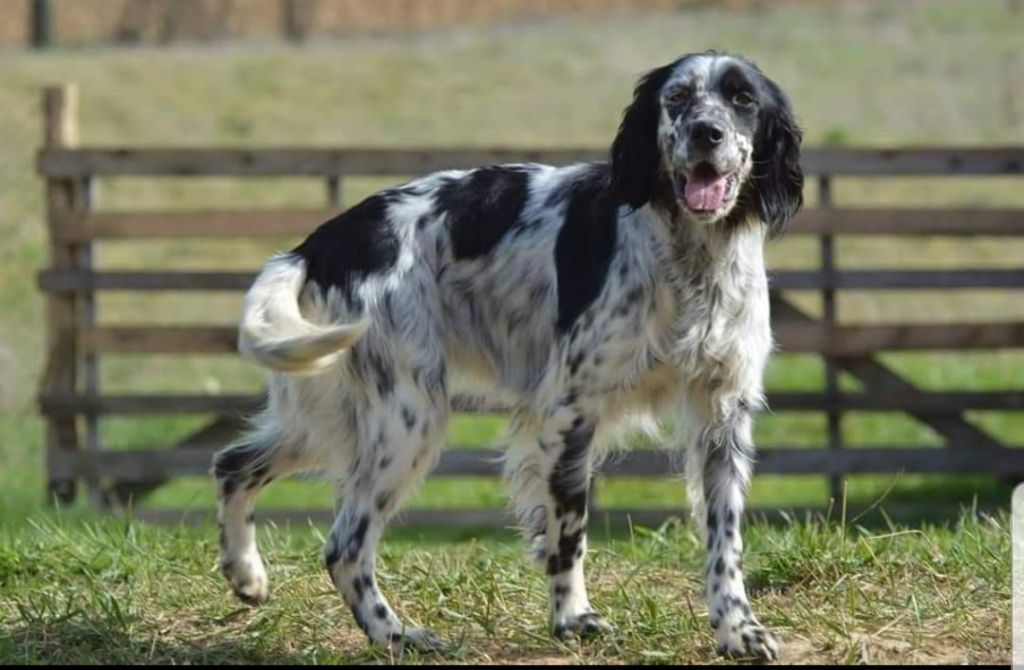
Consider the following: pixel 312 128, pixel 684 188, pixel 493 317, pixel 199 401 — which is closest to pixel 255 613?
pixel 493 317

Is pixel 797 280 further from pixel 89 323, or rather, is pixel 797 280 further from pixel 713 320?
pixel 713 320

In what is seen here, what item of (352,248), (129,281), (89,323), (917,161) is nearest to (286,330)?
(352,248)

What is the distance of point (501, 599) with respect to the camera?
5.95 meters

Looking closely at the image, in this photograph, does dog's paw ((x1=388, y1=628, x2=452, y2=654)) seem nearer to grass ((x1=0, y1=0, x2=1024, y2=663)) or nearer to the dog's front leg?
Answer: grass ((x1=0, y1=0, x2=1024, y2=663))

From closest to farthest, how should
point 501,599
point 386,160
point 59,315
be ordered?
1. point 501,599
2. point 386,160
3. point 59,315

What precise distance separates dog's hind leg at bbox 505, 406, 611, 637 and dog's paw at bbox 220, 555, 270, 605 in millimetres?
857

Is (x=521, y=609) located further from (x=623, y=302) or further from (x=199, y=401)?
(x=199, y=401)

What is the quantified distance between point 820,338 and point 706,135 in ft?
16.2

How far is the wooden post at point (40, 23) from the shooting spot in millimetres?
21156

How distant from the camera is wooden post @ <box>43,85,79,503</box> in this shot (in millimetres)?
10453

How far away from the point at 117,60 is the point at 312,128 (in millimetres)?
2815

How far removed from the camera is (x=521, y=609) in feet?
19.4

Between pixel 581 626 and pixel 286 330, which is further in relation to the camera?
pixel 581 626

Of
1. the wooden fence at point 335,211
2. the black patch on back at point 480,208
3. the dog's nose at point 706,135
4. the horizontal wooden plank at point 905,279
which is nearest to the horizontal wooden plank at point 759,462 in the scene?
the wooden fence at point 335,211
